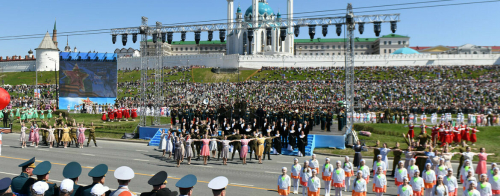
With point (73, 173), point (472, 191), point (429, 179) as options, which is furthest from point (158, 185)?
point (429, 179)

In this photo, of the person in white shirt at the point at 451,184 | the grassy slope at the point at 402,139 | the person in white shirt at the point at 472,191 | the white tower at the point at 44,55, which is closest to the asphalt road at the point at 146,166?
the grassy slope at the point at 402,139

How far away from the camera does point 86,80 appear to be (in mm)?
45688

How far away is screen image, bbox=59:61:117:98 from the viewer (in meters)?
45.3

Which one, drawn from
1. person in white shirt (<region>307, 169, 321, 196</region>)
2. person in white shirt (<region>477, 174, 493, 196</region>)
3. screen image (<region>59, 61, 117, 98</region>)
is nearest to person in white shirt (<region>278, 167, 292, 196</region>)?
person in white shirt (<region>307, 169, 321, 196</region>)

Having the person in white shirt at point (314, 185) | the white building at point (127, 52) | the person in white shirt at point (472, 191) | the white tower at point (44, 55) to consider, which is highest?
the white building at point (127, 52)

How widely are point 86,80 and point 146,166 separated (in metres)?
31.6

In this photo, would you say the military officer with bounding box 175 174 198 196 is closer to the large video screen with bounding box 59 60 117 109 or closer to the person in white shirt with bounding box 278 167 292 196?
the person in white shirt with bounding box 278 167 292 196

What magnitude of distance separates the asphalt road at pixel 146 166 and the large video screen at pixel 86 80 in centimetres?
2077

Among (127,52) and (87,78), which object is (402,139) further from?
(127,52)

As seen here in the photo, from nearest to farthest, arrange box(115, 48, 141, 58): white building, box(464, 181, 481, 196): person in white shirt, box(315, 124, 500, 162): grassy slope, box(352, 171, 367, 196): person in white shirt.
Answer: box(464, 181, 481, 196): person in white shirt, box(352, 171, 367, 196): person in white shirt, box(315, 124, 500, 162): grassy slope, box(115, 48, 141, 58): white building

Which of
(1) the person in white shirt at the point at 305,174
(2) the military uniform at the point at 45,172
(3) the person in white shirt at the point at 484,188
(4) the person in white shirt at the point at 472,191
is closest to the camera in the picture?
(2) the military uniform at the point at 45,172

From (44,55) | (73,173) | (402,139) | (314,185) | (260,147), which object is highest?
(44,55)

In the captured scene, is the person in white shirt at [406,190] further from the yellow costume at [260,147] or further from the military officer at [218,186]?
the yellow costume at [260,147]

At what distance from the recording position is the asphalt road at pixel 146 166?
1395 centimetres
